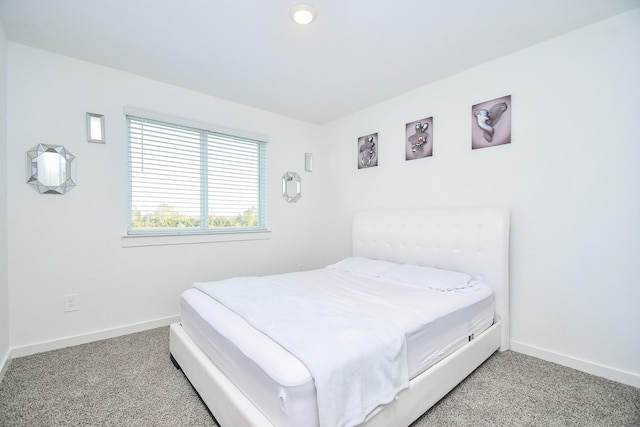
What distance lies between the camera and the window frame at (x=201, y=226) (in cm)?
267

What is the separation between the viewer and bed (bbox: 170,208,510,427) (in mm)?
1141

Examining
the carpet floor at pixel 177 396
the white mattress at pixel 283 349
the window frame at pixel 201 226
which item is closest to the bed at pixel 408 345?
the white mattress at pixel 283 349

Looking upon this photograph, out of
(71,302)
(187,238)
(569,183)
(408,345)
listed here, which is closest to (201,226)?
(187,238)

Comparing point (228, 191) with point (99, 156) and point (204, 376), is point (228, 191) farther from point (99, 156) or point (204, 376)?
point (204, 376)

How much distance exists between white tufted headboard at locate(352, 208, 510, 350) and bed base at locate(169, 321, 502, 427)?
1.59ft

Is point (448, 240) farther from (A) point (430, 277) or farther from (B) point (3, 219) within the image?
(B) point (3, 219)

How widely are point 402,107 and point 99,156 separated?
9.56ft

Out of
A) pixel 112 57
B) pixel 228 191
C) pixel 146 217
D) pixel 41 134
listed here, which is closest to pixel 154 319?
pixel 146 217

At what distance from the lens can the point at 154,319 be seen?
278cm

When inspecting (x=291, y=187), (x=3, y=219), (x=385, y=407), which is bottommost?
(x=385, y=407)

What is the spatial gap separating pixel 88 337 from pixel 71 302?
328 millimetres

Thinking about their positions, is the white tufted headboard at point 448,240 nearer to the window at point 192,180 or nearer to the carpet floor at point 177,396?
the carpet floor at point 177,396

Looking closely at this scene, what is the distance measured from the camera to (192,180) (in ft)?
10.0

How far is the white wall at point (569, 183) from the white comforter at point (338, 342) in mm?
1311
